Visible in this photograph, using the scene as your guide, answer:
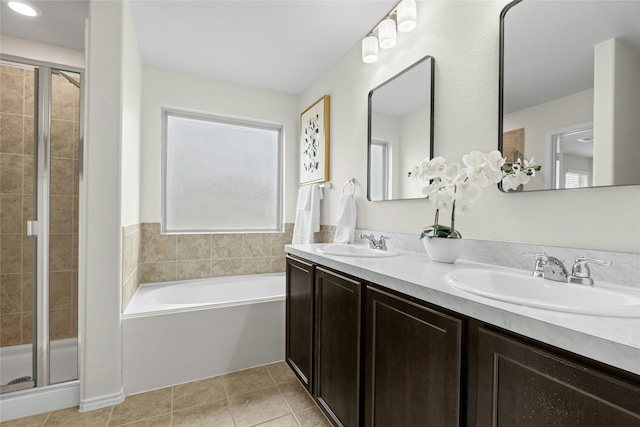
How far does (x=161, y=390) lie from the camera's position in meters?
1.84

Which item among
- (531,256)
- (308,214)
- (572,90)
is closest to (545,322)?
(531,256)

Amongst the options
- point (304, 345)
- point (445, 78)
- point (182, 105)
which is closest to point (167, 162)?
point (182, 105)

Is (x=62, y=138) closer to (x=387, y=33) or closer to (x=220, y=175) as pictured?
(x=220, y=175)

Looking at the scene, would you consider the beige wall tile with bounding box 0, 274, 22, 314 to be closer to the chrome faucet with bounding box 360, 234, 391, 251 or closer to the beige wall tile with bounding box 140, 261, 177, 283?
the beige wall tile with bounding box 140, 261, 177, 283

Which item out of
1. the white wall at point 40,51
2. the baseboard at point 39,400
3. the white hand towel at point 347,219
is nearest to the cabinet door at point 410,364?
the white hand towel at point 347,219

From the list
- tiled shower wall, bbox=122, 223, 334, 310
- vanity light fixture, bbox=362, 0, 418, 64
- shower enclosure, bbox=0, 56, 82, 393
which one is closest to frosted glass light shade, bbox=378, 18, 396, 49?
vanity light fixture, bbox=362, 0, 418, 64

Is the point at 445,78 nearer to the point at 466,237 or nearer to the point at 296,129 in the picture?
the point at 466,237

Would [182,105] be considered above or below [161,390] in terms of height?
above

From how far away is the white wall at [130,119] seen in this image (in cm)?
180

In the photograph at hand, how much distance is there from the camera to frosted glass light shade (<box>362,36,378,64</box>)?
1897mm

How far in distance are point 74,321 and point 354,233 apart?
6.14ft

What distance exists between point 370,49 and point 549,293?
170cm

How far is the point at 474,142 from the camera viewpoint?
53.2 inches

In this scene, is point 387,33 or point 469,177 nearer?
point 469,177
